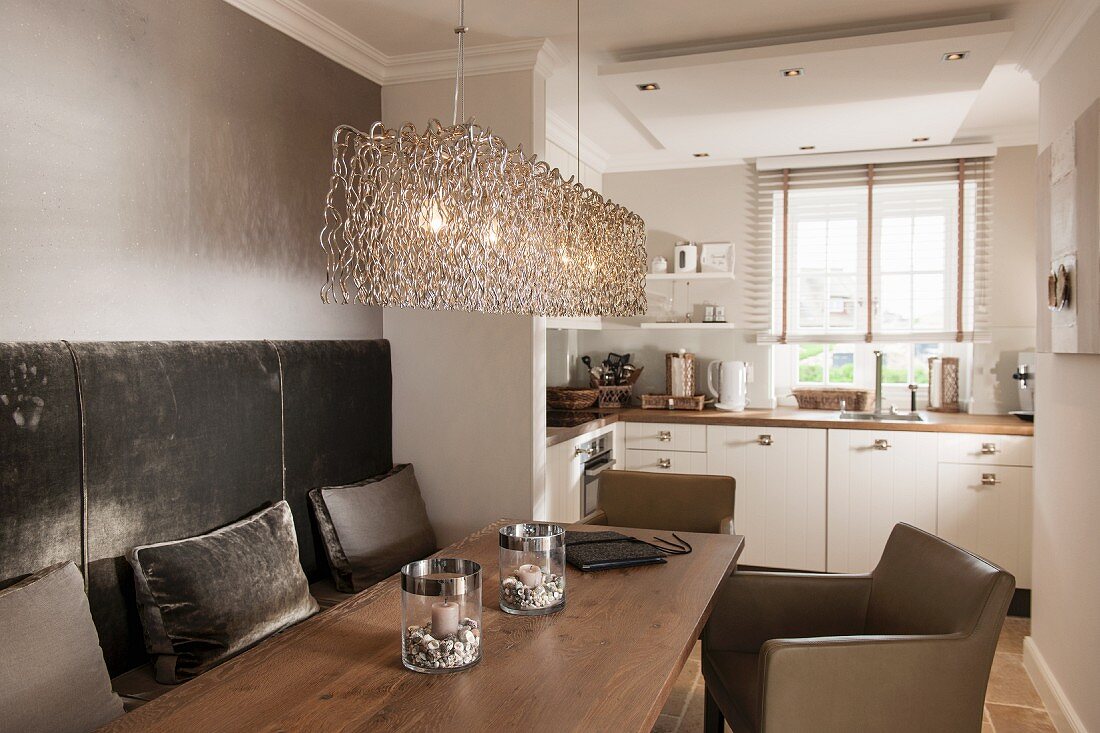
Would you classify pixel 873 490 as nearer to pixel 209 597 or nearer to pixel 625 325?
pixel 625 325

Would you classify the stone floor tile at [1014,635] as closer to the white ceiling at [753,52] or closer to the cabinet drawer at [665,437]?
the cabinet drawer at [665,437]

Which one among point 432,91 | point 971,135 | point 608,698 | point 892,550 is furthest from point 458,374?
point 971,135

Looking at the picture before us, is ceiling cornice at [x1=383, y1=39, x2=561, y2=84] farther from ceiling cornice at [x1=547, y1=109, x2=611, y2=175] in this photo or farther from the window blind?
the window blind

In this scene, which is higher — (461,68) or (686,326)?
(461,68)

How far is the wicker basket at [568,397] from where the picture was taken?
4.54 metres

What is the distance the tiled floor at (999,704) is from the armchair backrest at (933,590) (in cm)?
78

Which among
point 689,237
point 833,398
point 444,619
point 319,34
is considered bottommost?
point 444,619

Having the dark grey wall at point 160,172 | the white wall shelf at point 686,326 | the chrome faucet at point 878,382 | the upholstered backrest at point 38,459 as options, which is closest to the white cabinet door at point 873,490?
the chrome faucet at point 878,382

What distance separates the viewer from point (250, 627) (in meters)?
2.32

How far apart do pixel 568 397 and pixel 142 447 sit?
2.57m

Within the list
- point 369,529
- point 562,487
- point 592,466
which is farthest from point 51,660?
point 592,466

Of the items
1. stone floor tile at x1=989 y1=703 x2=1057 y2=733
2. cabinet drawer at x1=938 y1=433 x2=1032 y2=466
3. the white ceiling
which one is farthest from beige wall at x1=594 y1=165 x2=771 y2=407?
stone floor tile at x1=989 y1=703 x2=1057 y2=733

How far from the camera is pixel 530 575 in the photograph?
6.34 feet

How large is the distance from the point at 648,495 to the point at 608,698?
1.78 metres
